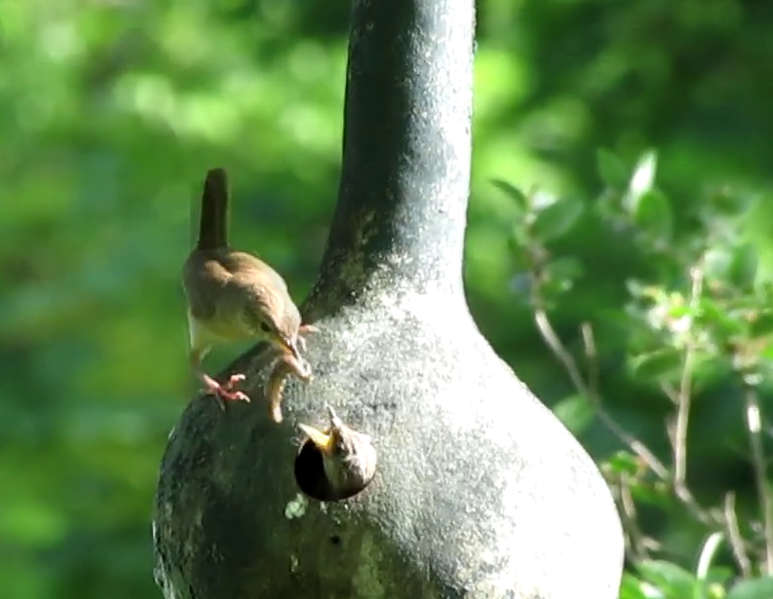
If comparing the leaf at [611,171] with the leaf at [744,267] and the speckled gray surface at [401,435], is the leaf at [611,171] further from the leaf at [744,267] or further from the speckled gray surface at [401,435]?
the speckled gray surface at [401,435]

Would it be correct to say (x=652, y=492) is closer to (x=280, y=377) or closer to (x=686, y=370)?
(x=686, y=370)

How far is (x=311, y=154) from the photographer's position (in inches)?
219

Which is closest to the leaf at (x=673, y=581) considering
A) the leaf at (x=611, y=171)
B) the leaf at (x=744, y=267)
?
the leaf at (x=744, y=267)

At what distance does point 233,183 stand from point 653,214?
2755mm

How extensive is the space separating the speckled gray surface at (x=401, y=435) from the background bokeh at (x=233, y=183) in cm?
251

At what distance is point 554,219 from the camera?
2.70 metres

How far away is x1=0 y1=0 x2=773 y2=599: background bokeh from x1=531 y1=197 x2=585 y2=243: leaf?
1753mm

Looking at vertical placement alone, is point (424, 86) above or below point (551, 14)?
above

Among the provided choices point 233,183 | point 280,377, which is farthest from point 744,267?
point 233,183

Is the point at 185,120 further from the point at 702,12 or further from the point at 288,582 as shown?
the point at 288,582

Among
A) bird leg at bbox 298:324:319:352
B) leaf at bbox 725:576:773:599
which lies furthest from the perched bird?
leaf at bbox 725:576:773:599

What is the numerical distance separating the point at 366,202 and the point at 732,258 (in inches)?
39.3

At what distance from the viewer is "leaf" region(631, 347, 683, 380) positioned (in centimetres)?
262

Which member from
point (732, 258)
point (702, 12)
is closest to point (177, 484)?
point (732, 258)
